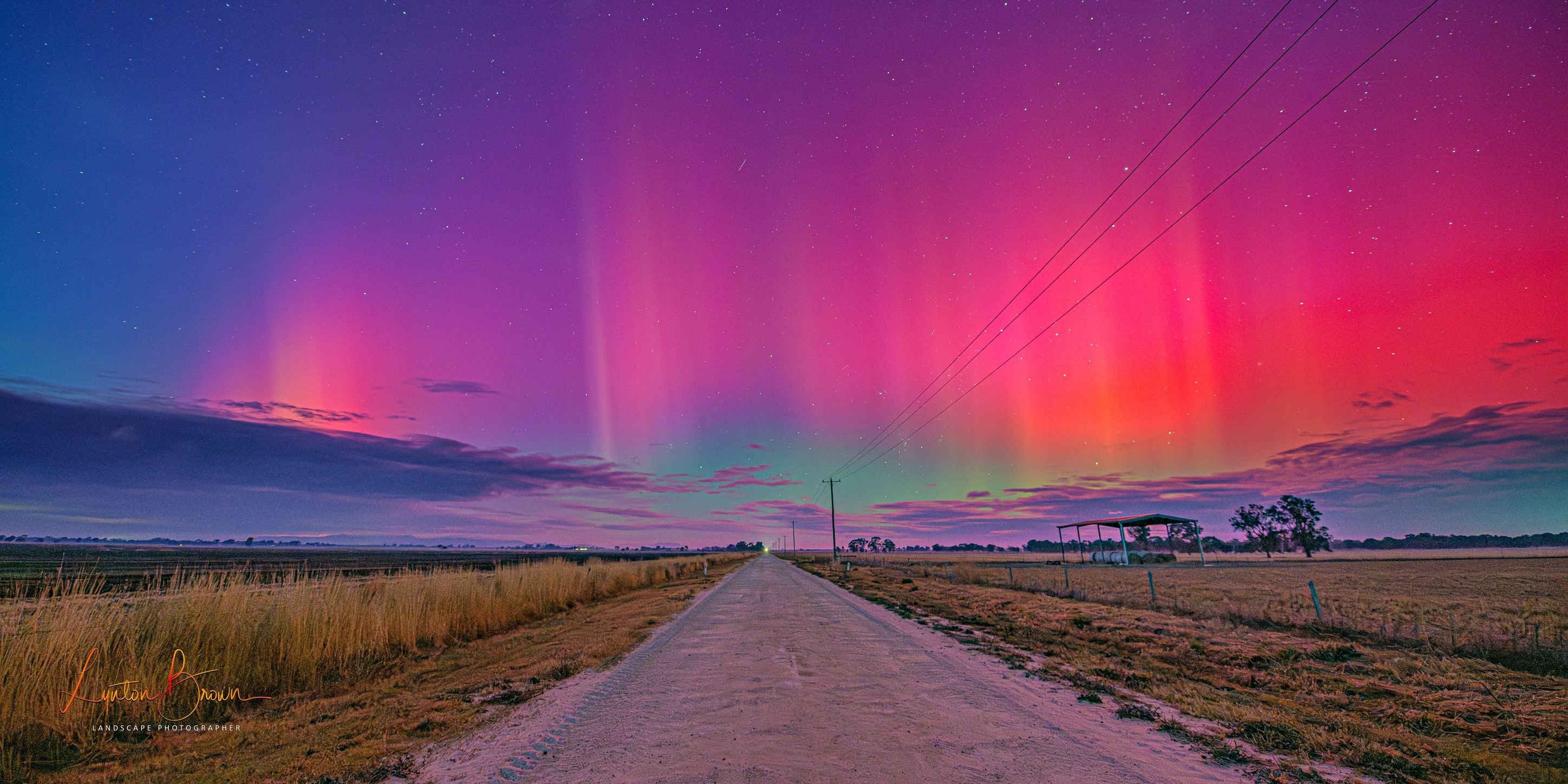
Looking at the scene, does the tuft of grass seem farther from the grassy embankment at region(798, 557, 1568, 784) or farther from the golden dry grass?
the golden dry grass

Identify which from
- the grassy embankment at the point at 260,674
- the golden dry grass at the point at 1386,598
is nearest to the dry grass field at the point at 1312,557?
the golden dry grass at the point at 1386,598

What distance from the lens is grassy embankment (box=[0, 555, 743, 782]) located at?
610 cm

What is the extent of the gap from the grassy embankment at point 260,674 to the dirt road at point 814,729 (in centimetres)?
116

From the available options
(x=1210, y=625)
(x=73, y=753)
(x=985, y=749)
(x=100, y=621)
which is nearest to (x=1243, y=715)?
(x=985, y=749)

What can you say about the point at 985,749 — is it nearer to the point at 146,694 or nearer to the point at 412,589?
the point at 146,694

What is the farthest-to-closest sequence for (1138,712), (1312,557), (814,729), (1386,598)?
(1312,557)
(1386,598)
(1138,712)
(814,729)

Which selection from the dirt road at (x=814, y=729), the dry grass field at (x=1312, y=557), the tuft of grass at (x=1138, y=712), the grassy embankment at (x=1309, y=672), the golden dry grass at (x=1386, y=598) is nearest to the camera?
the dirt road at (x=814, y=729)

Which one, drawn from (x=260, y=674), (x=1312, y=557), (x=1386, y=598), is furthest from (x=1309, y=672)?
(x=1312, y=557)

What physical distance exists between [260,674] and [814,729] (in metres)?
→ 9.17

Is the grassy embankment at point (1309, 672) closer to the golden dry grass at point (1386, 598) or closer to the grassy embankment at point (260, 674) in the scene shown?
the golden dry grass at point (1386, 598)

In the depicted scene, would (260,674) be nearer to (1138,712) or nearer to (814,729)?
(814,729)

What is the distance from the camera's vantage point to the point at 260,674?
30.0 ft

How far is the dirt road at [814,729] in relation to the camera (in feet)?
16.8

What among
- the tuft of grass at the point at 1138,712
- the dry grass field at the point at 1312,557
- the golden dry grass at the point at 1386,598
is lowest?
the dry grass field at the point at 1312,557
